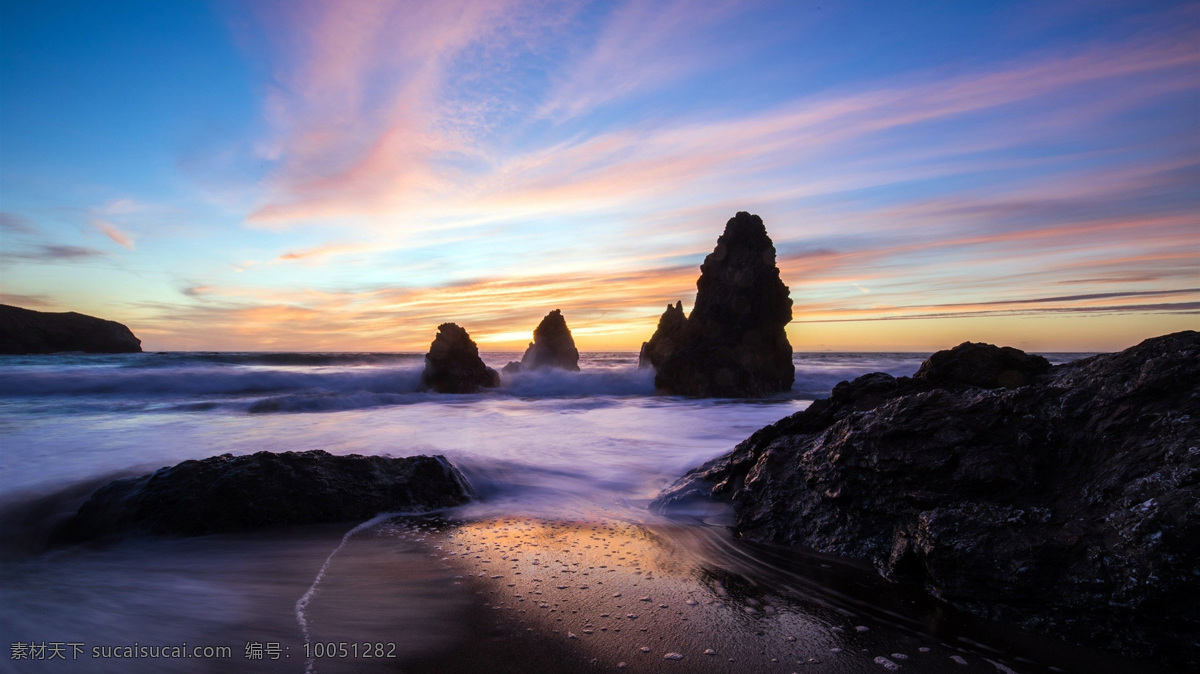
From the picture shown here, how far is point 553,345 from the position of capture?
33.7 metres

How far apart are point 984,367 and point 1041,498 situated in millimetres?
2069

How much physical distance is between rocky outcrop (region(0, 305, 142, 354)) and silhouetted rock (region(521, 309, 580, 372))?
45.3 metres

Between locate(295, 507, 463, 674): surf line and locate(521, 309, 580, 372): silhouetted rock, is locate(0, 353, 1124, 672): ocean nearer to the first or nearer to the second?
locate(295, 507, 463, 674): surf line

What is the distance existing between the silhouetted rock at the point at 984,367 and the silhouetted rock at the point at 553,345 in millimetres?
28747

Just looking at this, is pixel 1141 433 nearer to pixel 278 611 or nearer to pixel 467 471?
pixel 278 611

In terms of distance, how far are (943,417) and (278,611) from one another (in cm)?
468

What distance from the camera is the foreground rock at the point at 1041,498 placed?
2480 mm

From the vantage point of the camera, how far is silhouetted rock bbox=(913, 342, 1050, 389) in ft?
15.3

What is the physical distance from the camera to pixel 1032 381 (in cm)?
450

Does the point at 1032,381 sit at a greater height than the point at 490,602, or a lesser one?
greater

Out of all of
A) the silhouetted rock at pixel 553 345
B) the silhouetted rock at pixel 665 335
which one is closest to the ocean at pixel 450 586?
the silhouetted rock at pixel 665 335

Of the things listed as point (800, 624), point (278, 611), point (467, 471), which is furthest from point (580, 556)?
point (467, 471)

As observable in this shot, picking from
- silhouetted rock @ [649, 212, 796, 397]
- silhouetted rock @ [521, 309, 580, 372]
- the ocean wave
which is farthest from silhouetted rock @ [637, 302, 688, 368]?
the ocean wave

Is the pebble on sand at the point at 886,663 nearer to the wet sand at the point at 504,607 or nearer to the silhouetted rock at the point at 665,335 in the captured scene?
the wet sand at the point at 504,607
